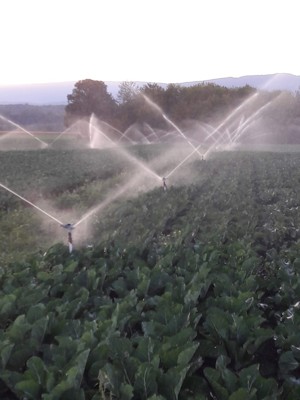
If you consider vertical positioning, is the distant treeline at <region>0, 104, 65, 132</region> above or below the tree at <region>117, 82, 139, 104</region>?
below

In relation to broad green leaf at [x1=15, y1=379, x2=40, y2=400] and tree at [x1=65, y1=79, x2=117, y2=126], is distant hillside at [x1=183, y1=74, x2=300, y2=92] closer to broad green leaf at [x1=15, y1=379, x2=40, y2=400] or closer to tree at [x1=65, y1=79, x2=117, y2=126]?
tree at [x1=65, y1=79, x2=117, y2=126]

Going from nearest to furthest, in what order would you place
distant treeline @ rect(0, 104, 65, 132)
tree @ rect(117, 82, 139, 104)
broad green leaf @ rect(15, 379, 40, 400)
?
broad green leaf @ rect(15, 379, 40, 400)
distant treeline @ rect(0, 104, 65, 132)
tree @ rect(117, 82, 139, 104)

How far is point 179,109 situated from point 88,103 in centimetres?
1042

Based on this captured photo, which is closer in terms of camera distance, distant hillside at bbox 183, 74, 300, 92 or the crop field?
the crop field

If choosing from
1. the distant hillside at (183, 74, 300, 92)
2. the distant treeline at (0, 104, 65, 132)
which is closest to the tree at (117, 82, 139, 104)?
the distant treeline at (0, 104, 65, 132)

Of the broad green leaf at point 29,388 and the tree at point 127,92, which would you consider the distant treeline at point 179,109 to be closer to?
the tree at point 127,92

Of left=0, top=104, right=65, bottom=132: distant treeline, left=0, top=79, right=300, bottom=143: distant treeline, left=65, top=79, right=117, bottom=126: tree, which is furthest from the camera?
left=65, top=79, right=117, bottom=126: tree

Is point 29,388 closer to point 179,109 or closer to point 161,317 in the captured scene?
point 161,317

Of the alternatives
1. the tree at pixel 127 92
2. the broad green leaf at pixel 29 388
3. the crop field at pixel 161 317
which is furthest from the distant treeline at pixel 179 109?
the broad green leaf at pixel 29 388

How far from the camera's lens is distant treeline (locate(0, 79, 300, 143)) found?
53.3 metres

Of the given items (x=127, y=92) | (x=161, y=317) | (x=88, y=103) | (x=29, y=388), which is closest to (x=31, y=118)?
(x=88, y=103)

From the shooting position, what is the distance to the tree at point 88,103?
2346 inches

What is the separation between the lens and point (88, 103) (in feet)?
199

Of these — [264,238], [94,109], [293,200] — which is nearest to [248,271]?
[264,238]
